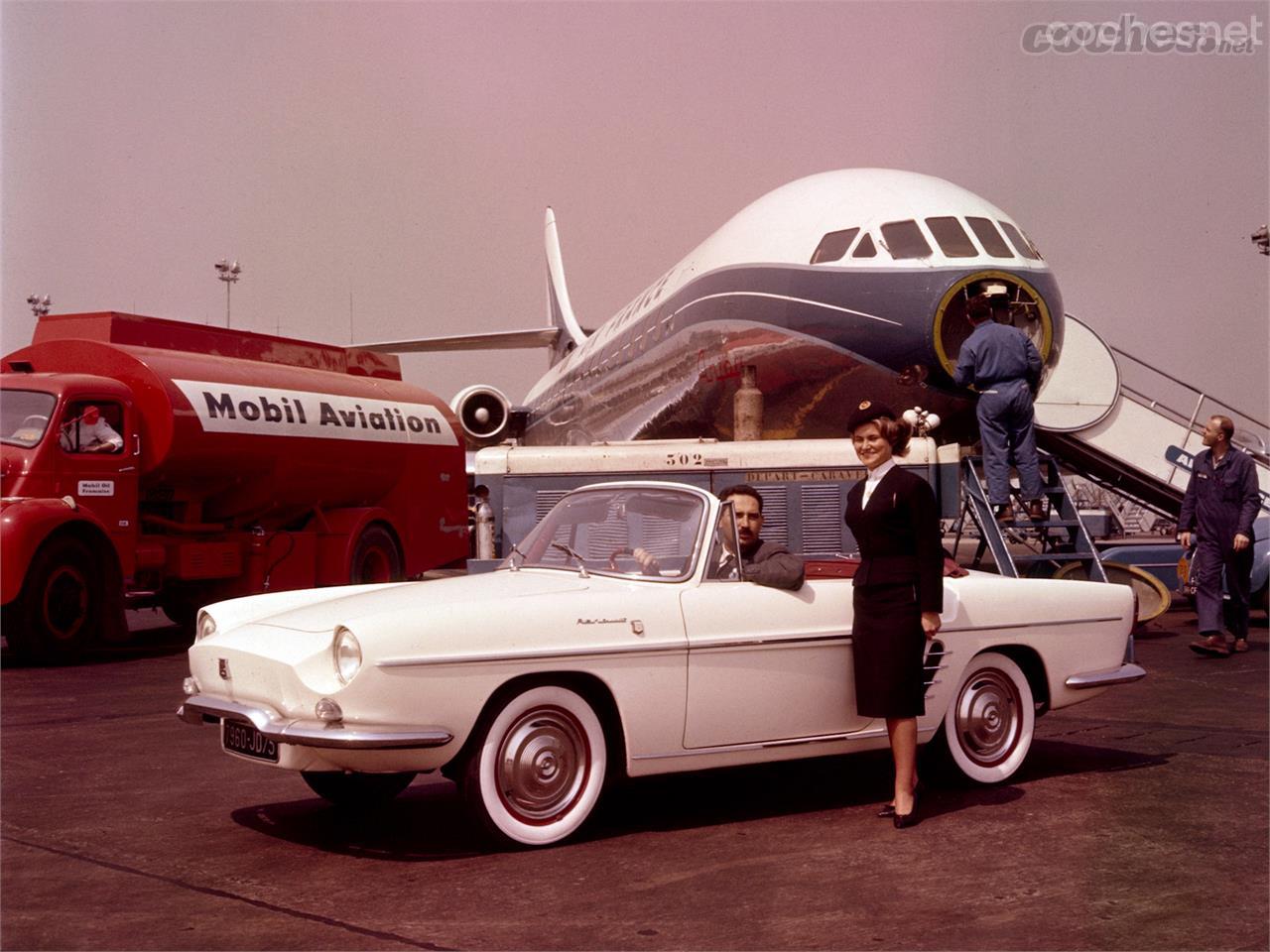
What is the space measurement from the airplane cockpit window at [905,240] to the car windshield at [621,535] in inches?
321

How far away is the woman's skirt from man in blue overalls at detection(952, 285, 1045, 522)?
705 cm

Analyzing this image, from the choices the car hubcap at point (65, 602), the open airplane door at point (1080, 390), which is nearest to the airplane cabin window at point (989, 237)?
the open airplane door at point (1080, 390)

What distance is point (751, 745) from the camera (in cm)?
597

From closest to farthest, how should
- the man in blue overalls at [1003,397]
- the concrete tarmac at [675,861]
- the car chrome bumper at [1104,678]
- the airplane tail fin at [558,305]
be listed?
the concrete tarmac at [675,861] → the car chrome bumper at [1104,678] → the man in blue overalls at [1003,397] → the airplane tail fin at [558,305]

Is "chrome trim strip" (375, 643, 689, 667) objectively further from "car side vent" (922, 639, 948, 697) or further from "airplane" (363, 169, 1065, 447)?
"airplane" (363, 169, 1065, 447)

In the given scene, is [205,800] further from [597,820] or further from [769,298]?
[769,298]

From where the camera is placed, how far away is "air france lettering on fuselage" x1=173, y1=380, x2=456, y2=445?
1420 cm

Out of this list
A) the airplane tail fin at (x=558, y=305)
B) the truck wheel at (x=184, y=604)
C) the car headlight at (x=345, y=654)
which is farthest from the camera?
the airplane tail fin at (x=558, y=305)

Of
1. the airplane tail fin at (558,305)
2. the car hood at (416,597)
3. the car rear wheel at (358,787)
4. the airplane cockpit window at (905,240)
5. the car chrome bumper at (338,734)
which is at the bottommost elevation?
the car rear wheel at (358,787)

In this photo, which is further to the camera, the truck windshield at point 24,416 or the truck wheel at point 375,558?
the truck wheel at point 375,558

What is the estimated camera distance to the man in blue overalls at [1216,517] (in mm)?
12125

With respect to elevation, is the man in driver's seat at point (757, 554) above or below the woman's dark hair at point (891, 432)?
below

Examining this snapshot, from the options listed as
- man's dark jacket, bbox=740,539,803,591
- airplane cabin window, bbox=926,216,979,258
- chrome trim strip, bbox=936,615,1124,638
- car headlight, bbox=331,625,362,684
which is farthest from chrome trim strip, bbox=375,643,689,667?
airplane cabin window, bbox=926,216,979,258

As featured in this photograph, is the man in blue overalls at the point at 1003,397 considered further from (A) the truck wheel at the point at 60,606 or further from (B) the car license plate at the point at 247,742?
(B) the car license plate at the point at 247,742
